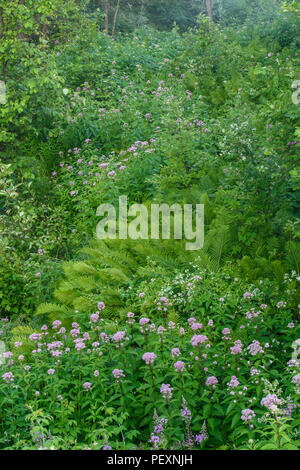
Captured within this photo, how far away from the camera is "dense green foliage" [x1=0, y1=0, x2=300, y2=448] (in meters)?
3.62

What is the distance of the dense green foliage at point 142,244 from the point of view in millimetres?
3621

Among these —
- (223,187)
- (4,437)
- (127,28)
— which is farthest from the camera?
(127,28)

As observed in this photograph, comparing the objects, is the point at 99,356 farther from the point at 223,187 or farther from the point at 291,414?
the point at 223,187

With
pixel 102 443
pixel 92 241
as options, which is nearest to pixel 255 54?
pixel 92 241

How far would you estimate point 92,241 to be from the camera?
6.33 m

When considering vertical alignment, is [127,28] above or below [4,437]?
above

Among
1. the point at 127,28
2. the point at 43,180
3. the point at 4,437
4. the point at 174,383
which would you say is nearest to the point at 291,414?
the point at 174,383

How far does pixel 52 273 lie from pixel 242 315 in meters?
2.52

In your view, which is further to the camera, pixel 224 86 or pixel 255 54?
pixel 255 54

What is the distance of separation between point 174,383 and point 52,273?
2.80m

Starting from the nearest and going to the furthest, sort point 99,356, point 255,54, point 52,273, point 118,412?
point 118,412, point 99,356, point 52,273, point 255,54

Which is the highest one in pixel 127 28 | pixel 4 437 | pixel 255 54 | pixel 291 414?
pixel 127 28

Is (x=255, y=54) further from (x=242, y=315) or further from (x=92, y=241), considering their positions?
(x=242, y=315)

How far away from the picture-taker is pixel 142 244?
19.3 feet
